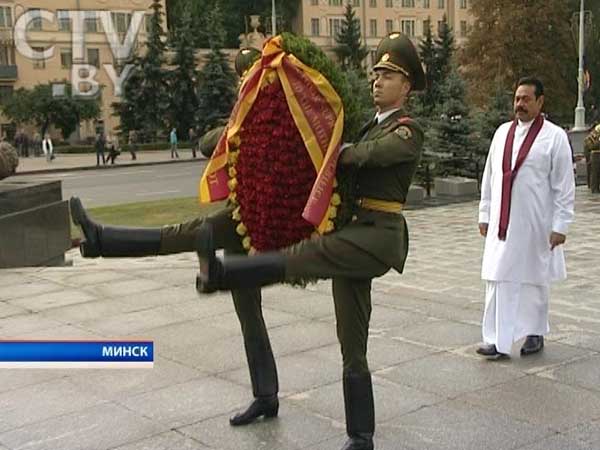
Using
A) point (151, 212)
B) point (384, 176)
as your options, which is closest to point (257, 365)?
point (384, 176)

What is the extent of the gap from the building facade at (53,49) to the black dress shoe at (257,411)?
56.6m

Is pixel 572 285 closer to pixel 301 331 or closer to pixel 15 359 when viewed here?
pixel 301 331

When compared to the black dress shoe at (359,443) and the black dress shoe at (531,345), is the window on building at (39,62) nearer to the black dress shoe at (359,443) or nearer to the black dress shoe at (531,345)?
the black dress shoe at (531,345)

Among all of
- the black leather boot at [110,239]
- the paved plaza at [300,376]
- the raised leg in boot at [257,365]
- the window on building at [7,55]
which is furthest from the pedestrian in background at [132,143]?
the black leather boot at [110,239]

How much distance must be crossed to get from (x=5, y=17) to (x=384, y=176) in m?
62.2

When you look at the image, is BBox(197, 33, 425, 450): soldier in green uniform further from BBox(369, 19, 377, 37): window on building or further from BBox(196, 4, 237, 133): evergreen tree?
BBox(369, 19, 377, 37): window on building

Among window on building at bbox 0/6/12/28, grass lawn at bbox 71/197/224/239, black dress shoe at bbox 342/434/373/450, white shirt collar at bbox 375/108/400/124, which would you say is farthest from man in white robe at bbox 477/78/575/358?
window on building at bbox 0/6/12/28

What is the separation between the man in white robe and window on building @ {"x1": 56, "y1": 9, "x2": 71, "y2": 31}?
59558mm

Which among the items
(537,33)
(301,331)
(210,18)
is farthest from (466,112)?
(210,18)

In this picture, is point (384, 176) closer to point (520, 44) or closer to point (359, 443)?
point (359, 443)

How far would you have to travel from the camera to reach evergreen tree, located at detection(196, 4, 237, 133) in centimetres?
4719

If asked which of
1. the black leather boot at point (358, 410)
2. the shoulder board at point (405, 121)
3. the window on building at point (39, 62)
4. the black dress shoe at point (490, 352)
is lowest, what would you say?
the black dress shoe at point (490, 352)

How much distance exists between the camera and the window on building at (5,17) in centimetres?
6047

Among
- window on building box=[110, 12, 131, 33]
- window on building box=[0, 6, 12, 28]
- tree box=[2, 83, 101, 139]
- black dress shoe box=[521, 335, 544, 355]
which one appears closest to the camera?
black dress shoe box=[521, 335, 544, 355]
